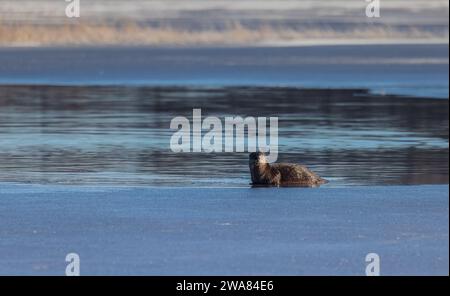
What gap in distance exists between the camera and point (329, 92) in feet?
104

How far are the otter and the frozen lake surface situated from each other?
33 centimetres

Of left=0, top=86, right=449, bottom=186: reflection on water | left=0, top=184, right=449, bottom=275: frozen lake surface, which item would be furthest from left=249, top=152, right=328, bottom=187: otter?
left=0, top=184, right=449, bottom=275: frozen lake surface

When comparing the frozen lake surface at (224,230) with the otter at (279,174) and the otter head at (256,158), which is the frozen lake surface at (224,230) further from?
the otter head at (256,158)

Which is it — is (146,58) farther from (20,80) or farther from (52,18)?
(52,18)

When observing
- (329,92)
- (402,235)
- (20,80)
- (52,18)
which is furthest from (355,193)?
(52,18)

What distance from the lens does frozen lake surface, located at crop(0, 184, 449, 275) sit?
1018cm

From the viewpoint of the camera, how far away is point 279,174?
47.6 ft

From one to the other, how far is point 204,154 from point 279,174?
2.94 m

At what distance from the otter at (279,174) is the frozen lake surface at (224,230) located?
0.33 meters

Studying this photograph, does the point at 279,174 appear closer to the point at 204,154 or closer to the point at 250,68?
the point at 204,154

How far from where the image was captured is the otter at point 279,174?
47.2 feet

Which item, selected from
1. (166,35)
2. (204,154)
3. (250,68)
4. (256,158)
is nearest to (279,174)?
(256,158)

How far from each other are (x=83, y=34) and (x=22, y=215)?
68.2 m
